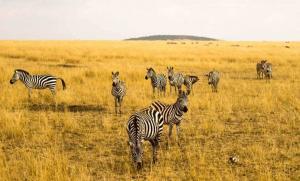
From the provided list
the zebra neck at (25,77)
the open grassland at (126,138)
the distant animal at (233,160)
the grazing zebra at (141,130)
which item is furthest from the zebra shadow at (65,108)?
the distant animal at (233,160)

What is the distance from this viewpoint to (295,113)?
15062 millimetres

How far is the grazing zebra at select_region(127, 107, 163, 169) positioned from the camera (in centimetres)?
793

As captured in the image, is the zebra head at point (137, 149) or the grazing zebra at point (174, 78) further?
the grazing zebra at point (174, 78)

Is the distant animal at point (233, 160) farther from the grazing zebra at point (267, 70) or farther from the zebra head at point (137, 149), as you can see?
the grazing zebra at point (267, 70)

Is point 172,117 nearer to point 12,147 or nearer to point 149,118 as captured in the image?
point 149,118

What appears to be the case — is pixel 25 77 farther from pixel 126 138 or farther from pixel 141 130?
pixel 141 130

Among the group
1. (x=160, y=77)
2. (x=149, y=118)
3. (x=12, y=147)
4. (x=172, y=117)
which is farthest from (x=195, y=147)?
(x=160, y=77)

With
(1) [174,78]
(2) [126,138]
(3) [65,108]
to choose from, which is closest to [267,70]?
(1) [174,78]

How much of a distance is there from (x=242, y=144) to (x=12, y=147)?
581 cm

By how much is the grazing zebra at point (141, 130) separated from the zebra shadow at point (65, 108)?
7.19m

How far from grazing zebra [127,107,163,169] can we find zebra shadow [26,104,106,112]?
7.19 m

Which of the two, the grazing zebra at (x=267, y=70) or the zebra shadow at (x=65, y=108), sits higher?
the grazing zebra at (x=267, y=70)

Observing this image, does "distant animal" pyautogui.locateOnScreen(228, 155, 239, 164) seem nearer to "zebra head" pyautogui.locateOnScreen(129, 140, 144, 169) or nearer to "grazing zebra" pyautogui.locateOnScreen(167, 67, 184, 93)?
"zebra head" pyautogui.locateOnScreen(129, 140, 144, 169)

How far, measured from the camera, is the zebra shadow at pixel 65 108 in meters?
15.8
